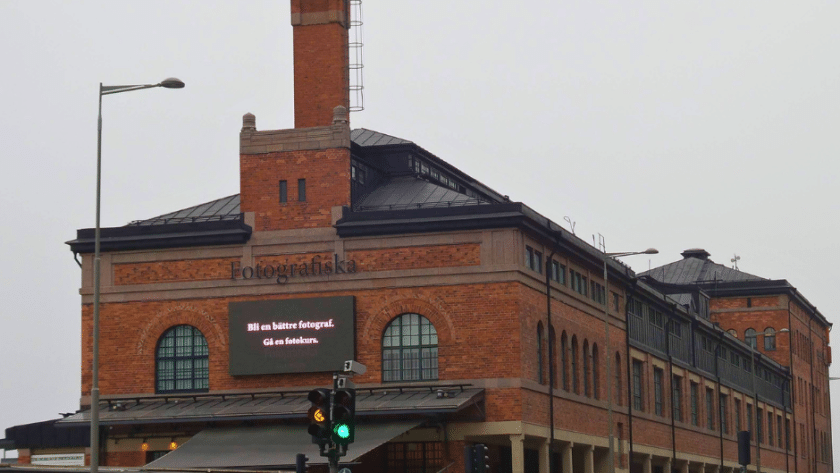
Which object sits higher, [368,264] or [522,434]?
[368,264]

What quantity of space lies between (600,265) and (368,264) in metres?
13.4

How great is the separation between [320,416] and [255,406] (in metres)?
27.5

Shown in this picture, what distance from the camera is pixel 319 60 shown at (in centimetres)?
5953

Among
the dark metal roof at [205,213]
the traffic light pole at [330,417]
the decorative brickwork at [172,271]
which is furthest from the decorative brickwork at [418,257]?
the traffic light pole at [330,417]

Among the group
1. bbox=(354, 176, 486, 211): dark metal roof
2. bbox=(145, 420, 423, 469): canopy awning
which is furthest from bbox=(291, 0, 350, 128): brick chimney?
bbox=(145, 420, 423, 469): canopy awning

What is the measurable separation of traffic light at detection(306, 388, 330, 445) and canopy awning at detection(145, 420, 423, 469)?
2180 centimetres

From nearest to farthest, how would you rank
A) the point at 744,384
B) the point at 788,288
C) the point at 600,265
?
the point at 600,265
the point at 744,384
the point at 788,288

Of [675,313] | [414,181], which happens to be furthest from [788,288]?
[414,181]

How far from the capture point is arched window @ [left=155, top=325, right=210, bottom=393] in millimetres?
57406

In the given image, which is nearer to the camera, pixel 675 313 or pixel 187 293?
pixel 187 293

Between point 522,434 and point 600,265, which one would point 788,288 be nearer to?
point 600,265

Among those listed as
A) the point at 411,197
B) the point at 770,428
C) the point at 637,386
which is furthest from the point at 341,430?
the point at 770,428

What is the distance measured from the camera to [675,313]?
266ft

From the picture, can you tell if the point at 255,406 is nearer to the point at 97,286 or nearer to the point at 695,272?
the point at 97,286
